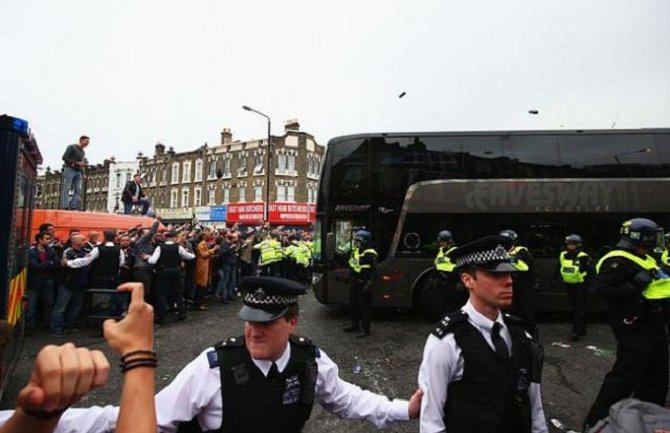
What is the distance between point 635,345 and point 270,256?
9.84 metres

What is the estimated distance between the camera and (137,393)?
100cm

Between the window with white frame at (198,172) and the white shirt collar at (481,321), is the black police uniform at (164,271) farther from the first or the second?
the window with white frame at (198,172)

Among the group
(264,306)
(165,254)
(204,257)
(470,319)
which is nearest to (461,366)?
(470,319)

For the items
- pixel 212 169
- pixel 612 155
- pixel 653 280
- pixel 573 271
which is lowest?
pixel 573 271

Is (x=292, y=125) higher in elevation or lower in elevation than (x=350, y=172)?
higher

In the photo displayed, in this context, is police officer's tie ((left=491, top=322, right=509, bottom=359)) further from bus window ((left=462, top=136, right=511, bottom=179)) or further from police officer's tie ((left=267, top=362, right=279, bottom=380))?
bus window ((left=462, top=136, right=511, bottom=179))

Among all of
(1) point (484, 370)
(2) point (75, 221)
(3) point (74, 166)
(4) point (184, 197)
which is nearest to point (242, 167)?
(4) point (184, 197)

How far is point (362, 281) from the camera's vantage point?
7.89 m

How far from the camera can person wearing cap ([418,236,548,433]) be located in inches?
80.0

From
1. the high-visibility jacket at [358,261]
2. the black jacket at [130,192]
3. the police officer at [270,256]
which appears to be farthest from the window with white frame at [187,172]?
the high-visibility jacket at [358,261]

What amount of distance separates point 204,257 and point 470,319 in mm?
8794

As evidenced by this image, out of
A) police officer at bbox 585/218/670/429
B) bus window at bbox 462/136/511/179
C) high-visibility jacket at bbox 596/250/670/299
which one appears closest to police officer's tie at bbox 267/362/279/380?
police officer at bbox 585/218/670/429

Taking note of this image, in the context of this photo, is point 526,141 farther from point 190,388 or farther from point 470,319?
point 190,388

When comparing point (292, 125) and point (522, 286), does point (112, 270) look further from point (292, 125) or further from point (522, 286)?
point (292, 125)
